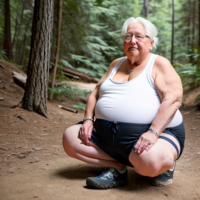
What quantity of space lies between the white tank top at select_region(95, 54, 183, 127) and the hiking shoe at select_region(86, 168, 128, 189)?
0.55 meters

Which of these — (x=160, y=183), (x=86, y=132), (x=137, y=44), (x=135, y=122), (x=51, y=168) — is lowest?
(x=51, y=168)

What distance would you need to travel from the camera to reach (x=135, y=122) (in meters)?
2.04

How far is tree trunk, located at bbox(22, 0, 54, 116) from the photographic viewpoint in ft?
14.9

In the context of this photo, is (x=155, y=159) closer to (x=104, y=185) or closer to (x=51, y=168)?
(x=104, y=185)

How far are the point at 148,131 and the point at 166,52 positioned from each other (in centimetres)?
2306

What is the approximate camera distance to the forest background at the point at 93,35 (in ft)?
29.0

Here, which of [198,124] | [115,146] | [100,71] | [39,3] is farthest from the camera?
[100,71]

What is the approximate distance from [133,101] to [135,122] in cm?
19

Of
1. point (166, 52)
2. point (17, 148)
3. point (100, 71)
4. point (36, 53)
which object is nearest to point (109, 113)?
point (17, 148)

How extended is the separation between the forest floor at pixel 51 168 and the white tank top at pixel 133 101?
66 cm

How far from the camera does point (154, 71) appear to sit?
2.16 metres

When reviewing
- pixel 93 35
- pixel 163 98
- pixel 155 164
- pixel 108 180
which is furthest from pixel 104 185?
pixel 93 35

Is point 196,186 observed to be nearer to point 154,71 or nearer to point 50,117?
point 154,71

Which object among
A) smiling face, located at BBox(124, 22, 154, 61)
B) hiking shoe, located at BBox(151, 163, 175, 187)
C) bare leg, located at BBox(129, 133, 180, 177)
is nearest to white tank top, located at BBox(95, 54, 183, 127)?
smiling face, located at BBox(124, 22, 154, 61)
